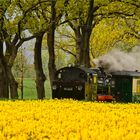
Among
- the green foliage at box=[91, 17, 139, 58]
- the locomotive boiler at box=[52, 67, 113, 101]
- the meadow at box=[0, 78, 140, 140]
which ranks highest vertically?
the green foliage at box=[91, 17, 139, 58]

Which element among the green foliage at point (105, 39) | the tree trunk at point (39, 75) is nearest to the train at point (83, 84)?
the tree trunk at point (39, 75)

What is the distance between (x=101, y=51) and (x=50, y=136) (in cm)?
5968

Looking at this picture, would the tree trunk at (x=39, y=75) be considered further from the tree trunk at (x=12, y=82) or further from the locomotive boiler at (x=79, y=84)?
the locomotive boiler at (x=79, y=84)

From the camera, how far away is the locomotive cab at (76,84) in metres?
34.8

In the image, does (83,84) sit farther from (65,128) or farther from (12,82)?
(65,128)

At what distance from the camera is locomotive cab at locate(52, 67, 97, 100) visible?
34.8 meters

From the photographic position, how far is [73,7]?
132 ft

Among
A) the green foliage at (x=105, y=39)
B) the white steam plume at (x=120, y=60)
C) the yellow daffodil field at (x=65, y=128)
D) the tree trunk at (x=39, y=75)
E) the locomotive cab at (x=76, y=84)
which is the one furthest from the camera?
the green foliage at (x=105, y=39)

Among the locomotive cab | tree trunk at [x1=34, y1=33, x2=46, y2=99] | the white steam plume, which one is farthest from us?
the white steam plume

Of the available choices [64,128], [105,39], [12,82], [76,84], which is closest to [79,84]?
[76,84]

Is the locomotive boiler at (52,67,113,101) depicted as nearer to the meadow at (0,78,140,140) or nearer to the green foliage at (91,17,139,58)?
the meadow at (0,78,140,140)

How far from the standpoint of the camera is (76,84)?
3472 centimetres

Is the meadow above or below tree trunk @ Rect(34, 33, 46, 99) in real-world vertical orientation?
below

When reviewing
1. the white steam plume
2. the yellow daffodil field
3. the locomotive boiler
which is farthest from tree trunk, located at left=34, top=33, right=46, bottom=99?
the yellow daffodil field
